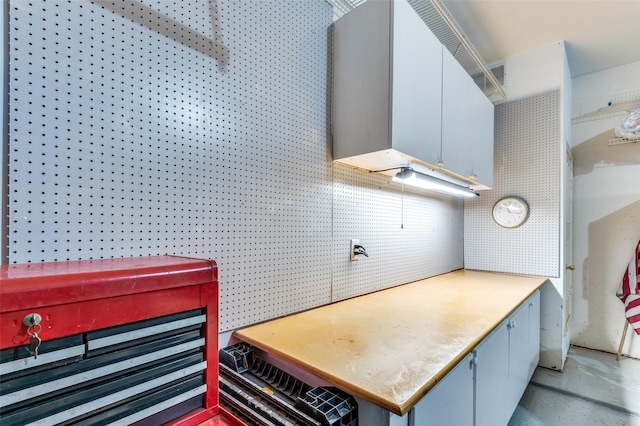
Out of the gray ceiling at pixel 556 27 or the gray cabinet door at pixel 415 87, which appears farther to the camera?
the gray ceiling at pixel 556 27

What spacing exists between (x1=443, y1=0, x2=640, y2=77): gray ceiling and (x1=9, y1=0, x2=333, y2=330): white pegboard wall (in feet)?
4.87

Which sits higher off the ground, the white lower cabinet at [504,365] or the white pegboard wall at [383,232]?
the white pegboard wall at [383,232]

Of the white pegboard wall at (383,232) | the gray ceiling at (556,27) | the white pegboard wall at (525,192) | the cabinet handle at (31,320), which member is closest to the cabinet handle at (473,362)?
the white pegboard wall at (383,232)

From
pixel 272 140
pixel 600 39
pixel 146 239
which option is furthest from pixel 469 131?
pixel 146 239

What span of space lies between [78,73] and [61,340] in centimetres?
77

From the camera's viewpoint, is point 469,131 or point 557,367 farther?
point 557,367

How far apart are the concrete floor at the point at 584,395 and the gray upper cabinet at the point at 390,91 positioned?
1902 millimetres

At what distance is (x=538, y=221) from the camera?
2.80 metres

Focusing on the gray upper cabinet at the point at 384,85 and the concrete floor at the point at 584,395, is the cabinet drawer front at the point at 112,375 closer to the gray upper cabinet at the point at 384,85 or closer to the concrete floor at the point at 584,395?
the gray upper cabinet at the point at 384,85

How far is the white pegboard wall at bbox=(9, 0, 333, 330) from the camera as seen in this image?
0.83m

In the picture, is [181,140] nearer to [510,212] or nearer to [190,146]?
[190,146]

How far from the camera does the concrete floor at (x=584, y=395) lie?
205 cm

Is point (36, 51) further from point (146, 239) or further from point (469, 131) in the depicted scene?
point (469, 131)

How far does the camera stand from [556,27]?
2.51m
